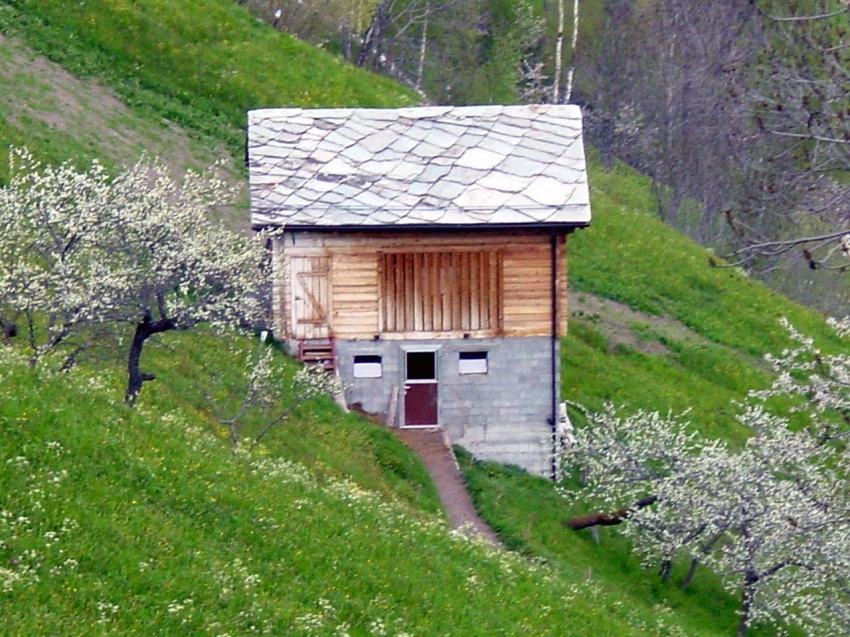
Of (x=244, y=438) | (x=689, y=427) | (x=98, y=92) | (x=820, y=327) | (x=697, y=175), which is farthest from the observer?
(x=697, y=175)

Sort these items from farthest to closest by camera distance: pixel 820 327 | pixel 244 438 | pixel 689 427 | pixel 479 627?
pixel 820 327 → pixel 689 427 → pixel 244 438 → pixel 479 627

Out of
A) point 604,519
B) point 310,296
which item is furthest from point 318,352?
point 604,519

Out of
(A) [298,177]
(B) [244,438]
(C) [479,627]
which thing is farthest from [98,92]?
(C) [479,627]

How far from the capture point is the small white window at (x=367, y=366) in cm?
2922

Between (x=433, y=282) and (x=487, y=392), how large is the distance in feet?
9.04

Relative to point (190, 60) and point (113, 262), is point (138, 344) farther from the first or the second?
point (190, 60)

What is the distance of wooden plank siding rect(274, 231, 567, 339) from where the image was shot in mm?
29109

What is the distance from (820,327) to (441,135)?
20.8 metres

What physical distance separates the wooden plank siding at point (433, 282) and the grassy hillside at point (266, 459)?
2.46m

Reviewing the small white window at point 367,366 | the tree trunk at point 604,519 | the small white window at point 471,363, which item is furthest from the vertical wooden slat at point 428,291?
the tree trunk at point 604,519

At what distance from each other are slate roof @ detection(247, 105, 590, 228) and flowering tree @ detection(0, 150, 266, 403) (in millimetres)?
6345

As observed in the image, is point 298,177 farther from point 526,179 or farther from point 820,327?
point 820,327

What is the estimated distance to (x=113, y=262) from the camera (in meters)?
22.3

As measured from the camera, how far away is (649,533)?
89.5 feet
